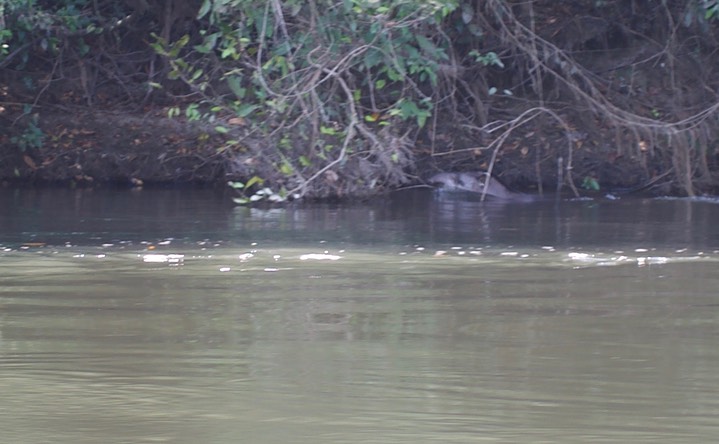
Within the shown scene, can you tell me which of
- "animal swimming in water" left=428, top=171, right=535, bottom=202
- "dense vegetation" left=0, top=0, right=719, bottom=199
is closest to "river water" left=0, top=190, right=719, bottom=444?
"dense vegetation" left=0, top=0, right=719, bottom=199

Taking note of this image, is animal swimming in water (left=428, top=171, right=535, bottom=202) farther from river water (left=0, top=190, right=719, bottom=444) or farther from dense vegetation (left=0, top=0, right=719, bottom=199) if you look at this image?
river water (left=0, top=190, right=719, bottom=444)

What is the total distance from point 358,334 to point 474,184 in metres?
8.02

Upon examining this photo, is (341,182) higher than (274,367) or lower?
higher

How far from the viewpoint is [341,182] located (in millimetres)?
12852

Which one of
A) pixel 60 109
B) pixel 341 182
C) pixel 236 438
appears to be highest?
pixel 60 109

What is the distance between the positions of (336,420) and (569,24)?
11.0 m

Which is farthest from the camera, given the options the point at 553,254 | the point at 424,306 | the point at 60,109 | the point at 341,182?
the point at 60,109

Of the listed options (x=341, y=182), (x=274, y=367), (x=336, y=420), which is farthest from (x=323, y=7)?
(x=336, y=420)

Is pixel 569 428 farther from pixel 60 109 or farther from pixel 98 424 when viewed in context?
pixel 60 109

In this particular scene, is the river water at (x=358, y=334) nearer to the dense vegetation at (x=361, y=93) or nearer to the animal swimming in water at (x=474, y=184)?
the dense vegetation at (x=361, y=93)

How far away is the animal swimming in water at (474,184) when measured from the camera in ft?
44.4

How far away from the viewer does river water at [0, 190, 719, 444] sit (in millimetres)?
4551

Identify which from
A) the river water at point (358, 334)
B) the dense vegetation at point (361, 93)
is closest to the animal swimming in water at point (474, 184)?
the dense vegetation at point (361, 93)

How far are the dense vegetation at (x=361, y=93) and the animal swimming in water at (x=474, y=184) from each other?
331 millimetres
